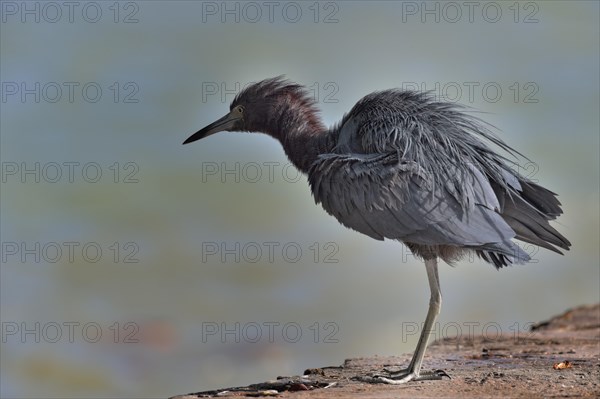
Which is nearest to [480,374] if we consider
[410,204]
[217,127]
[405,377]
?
[405,377]

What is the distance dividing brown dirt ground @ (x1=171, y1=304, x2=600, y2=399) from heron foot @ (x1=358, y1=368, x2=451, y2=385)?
12 cm

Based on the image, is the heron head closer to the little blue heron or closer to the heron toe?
the little blue heron

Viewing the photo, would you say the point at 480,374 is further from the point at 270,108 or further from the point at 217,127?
the point at 217,127

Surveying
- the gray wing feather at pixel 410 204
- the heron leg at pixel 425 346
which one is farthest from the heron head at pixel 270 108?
the heron leg at pixel 425 346

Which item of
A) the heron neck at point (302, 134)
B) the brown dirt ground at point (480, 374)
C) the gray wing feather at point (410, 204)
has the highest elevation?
the heron neck at point (302, 134)

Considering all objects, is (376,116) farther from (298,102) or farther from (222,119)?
(222,119)

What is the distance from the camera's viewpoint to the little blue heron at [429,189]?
905cm

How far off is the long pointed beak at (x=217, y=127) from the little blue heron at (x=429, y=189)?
198 cm

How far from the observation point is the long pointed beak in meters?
11.6

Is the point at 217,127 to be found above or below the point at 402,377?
above

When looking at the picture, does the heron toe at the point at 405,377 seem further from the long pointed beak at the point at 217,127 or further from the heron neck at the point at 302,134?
the long pointed beak at the point at 217,127

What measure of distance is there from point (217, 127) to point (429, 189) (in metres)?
3.58

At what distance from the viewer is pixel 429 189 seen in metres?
9.16

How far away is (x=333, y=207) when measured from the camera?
9.63m
